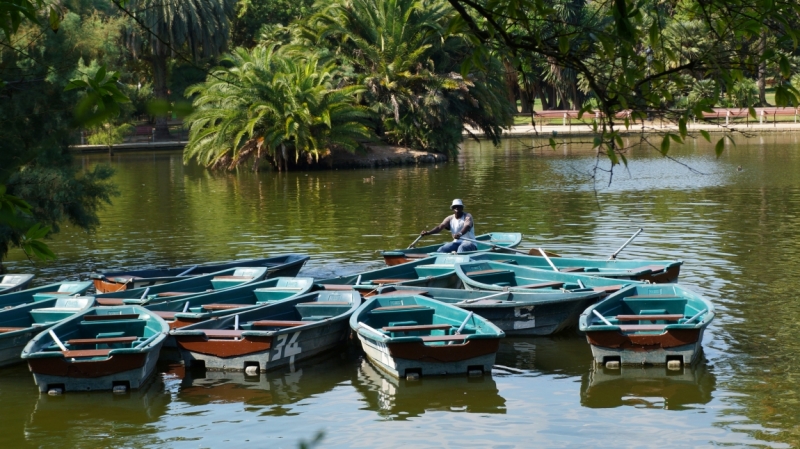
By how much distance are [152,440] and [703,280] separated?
11207 millimetres

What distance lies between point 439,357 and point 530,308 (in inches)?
93.2

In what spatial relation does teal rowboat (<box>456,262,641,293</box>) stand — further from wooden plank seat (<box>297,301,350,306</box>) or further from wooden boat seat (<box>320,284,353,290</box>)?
wooden plank seat (<box>297,301,350,306</box>)

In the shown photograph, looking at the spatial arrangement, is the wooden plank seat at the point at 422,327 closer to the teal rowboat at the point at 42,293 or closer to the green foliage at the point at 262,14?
the teal rowboat at the point at 42,293

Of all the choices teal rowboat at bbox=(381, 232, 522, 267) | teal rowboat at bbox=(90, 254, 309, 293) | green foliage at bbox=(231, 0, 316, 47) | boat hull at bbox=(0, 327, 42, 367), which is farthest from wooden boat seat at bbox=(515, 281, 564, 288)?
green foliage at bbox=(231, 0, 316, 47)

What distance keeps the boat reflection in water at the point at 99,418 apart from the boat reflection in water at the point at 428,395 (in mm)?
2530

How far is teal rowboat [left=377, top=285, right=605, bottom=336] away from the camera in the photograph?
45.3 feet

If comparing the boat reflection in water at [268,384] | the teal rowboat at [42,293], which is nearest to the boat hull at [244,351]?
the boat reflection in water at [268,384]

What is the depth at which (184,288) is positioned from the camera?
16.0 m

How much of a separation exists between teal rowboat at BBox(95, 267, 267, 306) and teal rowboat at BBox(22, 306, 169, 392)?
5.49 feet

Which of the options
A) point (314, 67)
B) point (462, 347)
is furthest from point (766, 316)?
point (314, 67)

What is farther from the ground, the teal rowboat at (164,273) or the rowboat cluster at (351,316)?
the teal rowboat at (164,273)

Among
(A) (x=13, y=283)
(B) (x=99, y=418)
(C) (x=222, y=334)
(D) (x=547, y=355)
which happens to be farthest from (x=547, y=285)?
(A) (x=13, y=283)

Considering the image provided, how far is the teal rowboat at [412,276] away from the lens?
15.8 meters

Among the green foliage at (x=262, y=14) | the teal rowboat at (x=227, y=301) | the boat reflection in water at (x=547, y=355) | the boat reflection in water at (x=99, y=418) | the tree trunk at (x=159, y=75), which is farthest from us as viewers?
the green foliage at (x=262, y=14)
